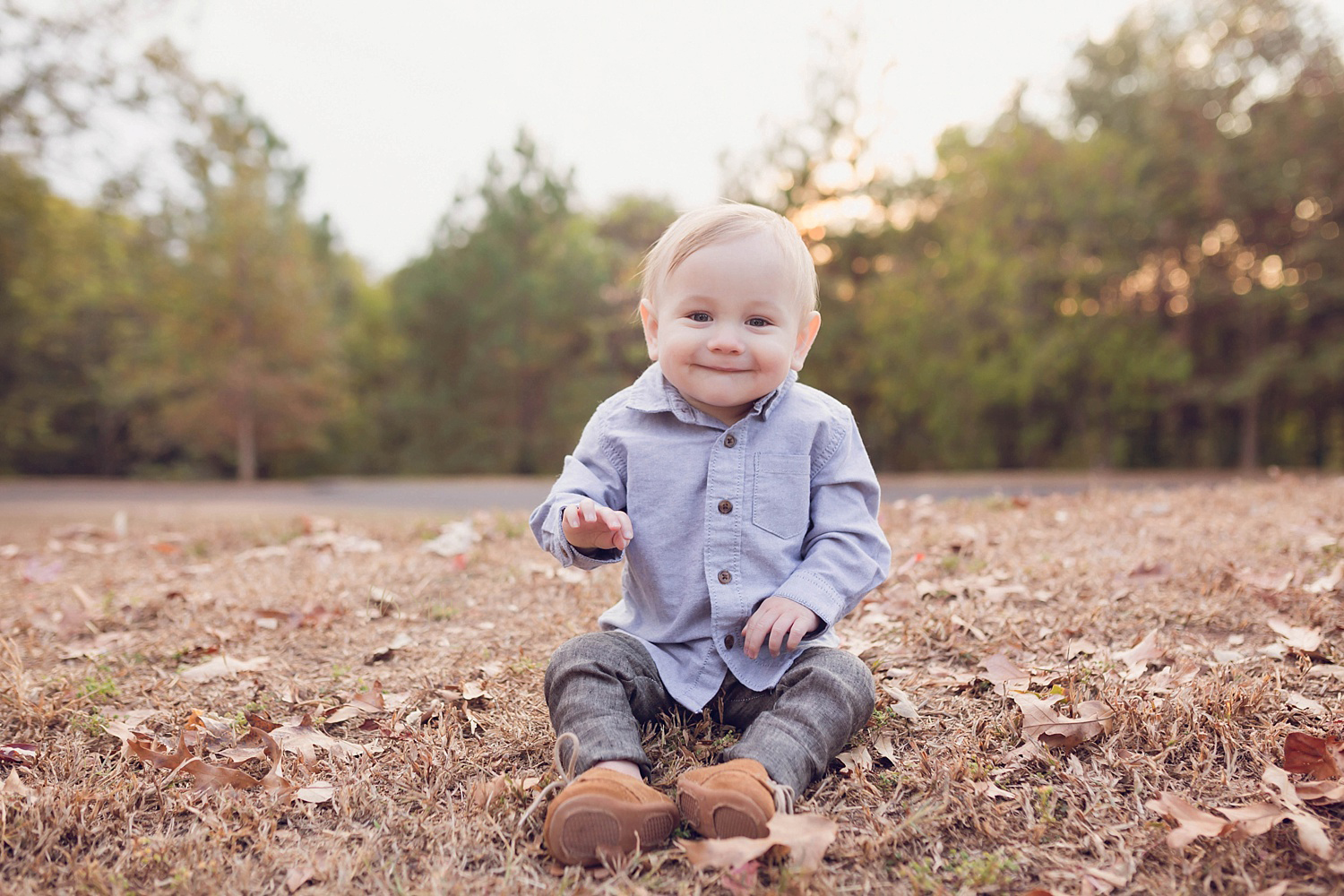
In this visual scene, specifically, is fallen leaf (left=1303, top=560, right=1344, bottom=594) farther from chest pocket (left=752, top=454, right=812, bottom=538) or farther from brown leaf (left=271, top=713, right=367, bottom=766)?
brown leaf (left=271, top=713, right=367, bottom=766)

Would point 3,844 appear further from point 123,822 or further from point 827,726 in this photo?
point 827,726

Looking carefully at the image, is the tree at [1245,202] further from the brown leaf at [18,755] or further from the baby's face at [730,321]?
the brown leaf at [18,755]

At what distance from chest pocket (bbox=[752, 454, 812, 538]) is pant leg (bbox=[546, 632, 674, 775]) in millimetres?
408

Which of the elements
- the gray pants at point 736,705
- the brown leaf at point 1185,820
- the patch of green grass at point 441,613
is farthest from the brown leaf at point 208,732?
the brown leaf at point 1185,820

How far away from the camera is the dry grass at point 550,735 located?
4.93 feet

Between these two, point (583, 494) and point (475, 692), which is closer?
point (583, 494)

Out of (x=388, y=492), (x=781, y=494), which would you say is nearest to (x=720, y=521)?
(x=781, y=494)

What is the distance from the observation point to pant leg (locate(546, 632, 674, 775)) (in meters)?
1.72

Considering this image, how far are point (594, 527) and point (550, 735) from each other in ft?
1.78

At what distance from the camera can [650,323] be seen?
2.11 m

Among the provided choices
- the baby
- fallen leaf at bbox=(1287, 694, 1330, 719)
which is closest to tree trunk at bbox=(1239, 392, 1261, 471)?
fallen leaf at bbox=(1287, 694, 1330, 719)

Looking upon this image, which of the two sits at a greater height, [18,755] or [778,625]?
[778,625]

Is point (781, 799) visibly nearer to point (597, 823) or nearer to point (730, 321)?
point (597, 823)

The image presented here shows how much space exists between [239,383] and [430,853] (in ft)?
58.1
